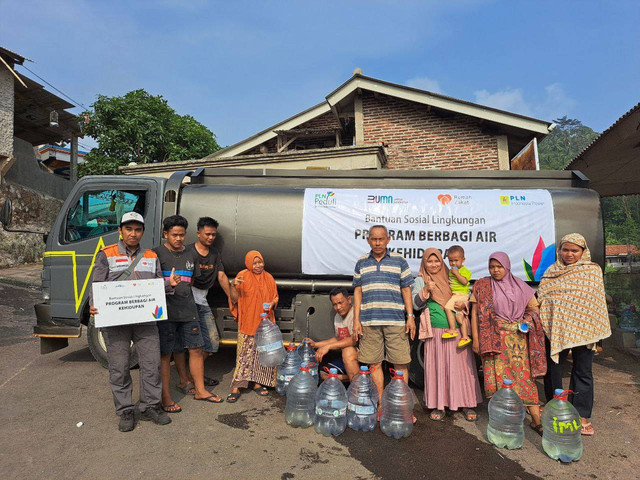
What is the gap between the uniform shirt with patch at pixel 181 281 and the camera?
3678 millimetres

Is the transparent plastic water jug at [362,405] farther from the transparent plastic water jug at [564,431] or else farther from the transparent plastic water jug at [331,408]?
the transparent plastic water jug at [564,431]

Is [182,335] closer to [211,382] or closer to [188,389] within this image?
[188,389]

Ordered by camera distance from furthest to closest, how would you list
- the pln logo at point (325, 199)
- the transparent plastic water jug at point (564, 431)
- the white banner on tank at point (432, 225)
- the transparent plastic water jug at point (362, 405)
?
the pln logo at point (325, 199), the white banner on tank at point (432, 225), the transparent plastic water jug at point (362, 405), the transparent plastic water jug at point (564, 431)

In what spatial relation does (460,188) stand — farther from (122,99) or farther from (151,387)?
(122,99)

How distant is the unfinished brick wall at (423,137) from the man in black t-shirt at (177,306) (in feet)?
23.3

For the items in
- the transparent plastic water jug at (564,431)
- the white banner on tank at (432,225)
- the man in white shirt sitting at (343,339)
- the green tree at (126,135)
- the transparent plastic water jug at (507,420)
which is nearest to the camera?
the transparent plastic water jug at (564,431)

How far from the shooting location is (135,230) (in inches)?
135

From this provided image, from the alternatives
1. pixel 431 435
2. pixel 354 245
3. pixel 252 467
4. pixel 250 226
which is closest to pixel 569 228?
pixel 354 245

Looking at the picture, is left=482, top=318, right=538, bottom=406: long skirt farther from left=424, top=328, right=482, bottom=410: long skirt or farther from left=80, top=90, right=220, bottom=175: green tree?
left=80, top=90, right=220, bottom=175: green tree

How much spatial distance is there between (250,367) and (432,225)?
2573 millimetres

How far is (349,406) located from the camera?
3.43 metres

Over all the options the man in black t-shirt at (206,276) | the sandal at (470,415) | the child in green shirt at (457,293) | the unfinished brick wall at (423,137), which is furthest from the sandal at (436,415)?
the unfinished brick wall at (423,137)

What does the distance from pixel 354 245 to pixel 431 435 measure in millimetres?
2058

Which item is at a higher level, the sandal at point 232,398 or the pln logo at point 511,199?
the pln logo at point 511,199
